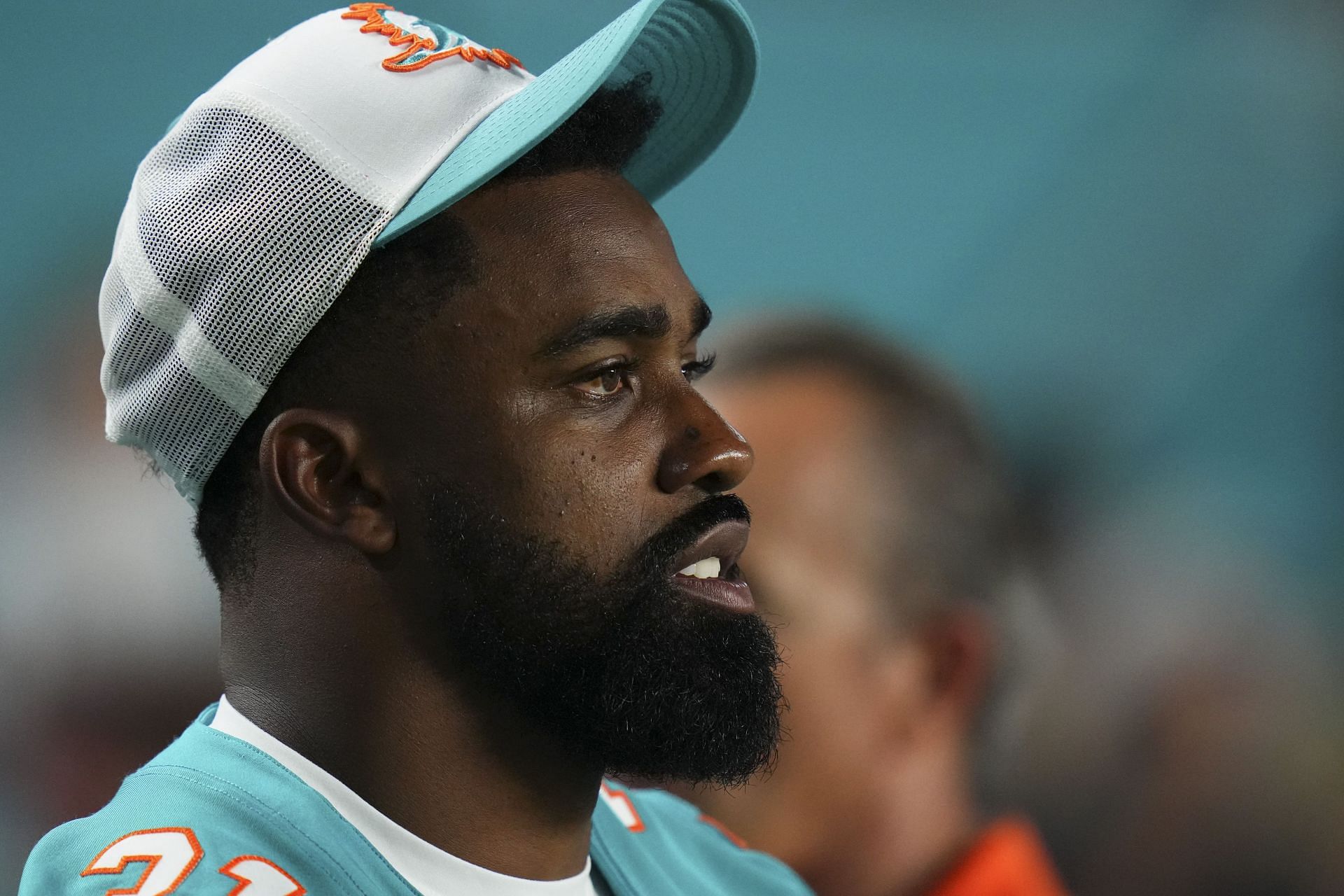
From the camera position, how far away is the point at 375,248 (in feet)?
3.40

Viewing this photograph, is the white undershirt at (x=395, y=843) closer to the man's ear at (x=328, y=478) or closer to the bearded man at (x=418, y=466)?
the bearded man at (x=418, y=466)

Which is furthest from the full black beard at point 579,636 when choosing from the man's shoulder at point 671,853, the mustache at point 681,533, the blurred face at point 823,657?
the blurred face at point 823,657

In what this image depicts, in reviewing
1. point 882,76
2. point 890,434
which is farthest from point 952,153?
point 890,434

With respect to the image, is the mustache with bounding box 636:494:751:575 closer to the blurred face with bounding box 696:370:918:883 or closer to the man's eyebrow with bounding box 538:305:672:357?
the man's eyebrow with bounding box 538:305:672:357

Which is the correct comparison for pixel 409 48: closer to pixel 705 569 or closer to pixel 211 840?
pixel 705 569

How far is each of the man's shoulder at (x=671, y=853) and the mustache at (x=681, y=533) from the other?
35 centimetres

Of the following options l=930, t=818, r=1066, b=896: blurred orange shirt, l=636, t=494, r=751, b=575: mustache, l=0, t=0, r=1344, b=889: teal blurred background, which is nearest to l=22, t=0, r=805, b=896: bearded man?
l=636, t=494, r=751, b=575: mustache

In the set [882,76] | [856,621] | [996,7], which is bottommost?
[856,621]

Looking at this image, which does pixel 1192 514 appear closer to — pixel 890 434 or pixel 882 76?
pixel 890 434

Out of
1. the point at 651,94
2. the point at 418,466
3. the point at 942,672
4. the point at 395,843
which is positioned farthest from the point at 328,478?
the point at 942,672

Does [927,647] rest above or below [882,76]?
below

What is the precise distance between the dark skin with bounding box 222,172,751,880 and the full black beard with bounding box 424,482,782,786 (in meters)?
0.01

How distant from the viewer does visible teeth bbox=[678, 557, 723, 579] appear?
1.08 meters

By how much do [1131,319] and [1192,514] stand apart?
0.86 ft
